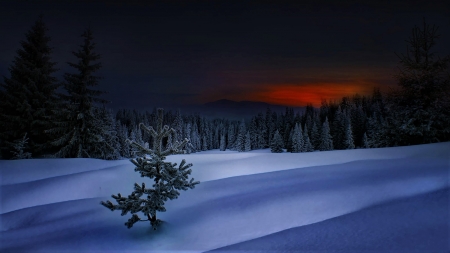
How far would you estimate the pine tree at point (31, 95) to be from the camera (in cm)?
1692

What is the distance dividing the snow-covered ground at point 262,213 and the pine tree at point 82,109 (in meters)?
8.07

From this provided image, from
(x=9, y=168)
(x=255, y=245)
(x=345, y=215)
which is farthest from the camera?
(x=9, y=168)

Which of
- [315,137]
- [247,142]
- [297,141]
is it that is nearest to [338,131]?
[315,137]

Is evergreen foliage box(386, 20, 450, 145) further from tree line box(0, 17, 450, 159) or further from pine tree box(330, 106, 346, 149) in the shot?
pine tree box(330, 106, 346, 149)

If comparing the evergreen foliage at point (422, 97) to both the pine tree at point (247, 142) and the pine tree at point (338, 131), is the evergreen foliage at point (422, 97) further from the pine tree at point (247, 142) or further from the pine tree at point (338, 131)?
the pine tree at point (247, 142)

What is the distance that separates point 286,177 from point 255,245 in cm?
389

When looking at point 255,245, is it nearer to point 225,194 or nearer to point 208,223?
point 208,223

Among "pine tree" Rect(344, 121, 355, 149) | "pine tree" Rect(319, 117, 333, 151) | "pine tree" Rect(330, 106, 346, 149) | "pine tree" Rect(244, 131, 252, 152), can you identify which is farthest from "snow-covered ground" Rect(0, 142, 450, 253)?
"pine tree" Rect(244, 131, 252, 152)

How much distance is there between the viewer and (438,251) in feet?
11.5

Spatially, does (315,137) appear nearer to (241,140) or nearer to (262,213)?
(241,140)

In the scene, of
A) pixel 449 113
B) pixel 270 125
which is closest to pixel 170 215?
pixel 449 113

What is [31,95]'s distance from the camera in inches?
691

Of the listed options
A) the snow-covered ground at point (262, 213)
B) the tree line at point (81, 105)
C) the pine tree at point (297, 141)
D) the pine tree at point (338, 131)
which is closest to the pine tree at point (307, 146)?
the pine tree at point (297, 141)

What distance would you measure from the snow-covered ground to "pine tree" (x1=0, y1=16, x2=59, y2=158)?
9.22 m
